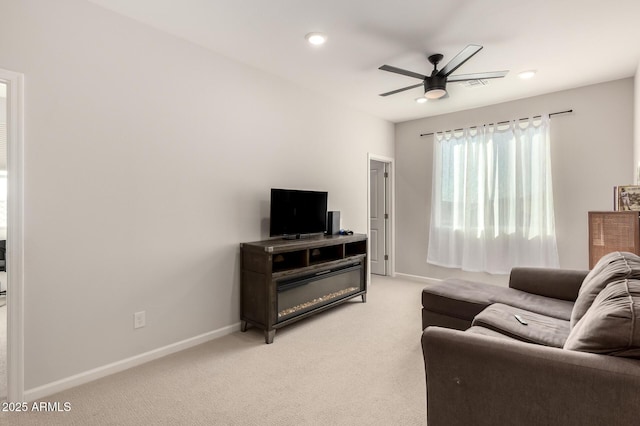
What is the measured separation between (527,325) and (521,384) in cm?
89

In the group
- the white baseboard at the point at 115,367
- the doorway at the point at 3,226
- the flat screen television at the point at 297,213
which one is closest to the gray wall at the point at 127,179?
the white baseboard at the point at 115,367

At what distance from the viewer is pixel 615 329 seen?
120cm

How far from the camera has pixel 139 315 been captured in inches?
102

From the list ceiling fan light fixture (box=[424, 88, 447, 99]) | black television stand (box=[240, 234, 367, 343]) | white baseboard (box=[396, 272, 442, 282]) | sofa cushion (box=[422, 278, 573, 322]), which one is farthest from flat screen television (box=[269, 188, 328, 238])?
white baseboard (box=[396, 272, 442, 282])

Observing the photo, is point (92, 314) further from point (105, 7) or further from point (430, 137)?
point (430, 137)

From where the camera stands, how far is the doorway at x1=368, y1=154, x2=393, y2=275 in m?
5.63

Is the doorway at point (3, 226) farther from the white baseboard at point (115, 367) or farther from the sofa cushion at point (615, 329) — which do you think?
the sofa cushion at point (615, 329)

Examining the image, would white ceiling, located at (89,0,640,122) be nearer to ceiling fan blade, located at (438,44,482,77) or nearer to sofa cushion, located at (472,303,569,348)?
ceiling fan blade, located at (438,44,482,77)

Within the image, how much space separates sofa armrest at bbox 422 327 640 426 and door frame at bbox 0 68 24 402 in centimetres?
243

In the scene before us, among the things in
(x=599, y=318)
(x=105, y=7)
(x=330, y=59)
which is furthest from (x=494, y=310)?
(x=105, y=7)

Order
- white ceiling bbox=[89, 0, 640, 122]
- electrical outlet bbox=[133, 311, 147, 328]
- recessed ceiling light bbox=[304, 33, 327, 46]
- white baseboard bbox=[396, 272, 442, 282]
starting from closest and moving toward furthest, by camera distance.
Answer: white ceiling bbox=[89, 0, 640, 122], electrical outlet bbox=[133, 311, 147, 328], recessed ceiling light bbox=[304, 33, 327, 46], white baseboard bbox=[396, 272, 442, 282]

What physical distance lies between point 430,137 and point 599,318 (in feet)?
14.2

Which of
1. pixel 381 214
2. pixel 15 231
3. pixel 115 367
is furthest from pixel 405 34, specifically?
pixel 115 367

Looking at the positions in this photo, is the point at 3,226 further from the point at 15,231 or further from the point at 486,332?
the point at 486,332
